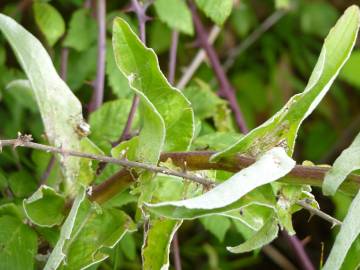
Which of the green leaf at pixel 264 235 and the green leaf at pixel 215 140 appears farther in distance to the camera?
the green leaf at pixel 215 140

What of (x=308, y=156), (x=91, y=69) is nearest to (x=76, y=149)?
(x=91, y=69)

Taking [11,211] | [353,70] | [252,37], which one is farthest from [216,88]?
[11,211]

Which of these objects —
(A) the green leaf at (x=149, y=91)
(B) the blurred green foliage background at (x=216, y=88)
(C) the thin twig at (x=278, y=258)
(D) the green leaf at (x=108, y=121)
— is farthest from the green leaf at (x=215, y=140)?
(C) the thin twig at (x=278, y=258)

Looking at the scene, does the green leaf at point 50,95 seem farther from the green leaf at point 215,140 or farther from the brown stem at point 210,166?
the green leaf at point 215,140

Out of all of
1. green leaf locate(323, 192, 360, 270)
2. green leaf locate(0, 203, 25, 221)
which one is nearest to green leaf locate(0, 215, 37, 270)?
green leaf locate(0, 203, 25, 221)

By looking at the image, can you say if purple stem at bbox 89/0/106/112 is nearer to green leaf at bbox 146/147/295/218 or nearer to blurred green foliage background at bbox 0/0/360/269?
blurred green foliage background at bbox 0/0/360/269

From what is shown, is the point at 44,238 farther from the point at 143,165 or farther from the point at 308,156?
the point at 308,156

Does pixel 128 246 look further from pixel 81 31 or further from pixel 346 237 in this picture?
pixel 346 237
